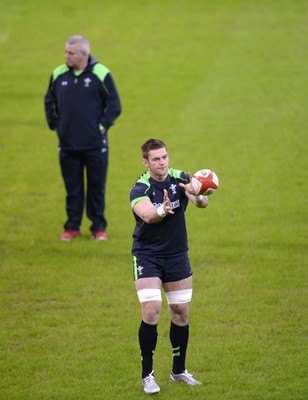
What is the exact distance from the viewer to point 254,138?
62.3ft

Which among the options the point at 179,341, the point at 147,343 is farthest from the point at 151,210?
the point at 179,341

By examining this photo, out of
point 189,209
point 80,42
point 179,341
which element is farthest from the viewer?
point 189,209

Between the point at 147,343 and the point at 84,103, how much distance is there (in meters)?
5.91

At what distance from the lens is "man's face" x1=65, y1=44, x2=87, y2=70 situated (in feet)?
43.5

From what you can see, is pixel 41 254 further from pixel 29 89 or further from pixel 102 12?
pixel 102 12

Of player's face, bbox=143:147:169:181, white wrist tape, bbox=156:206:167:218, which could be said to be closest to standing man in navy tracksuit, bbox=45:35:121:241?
player's face, bbox=143:147:169:181

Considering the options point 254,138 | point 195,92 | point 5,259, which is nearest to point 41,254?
point 5,259

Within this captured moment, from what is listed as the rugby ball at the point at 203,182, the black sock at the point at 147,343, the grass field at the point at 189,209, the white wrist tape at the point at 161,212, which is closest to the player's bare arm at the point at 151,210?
the white wrist tape at the point at 161,212

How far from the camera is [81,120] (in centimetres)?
1365

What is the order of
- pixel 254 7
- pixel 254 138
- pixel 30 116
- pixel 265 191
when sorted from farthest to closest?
pixel 254 7 → pixel 30 116 → pixel 254 138 → pixel 265 191

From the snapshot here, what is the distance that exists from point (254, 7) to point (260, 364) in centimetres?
1975

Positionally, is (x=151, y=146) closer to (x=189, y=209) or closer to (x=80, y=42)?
(x=80, y=42)

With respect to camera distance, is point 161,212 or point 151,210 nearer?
point 161,212

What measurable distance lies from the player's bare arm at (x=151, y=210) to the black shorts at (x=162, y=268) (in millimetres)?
490
